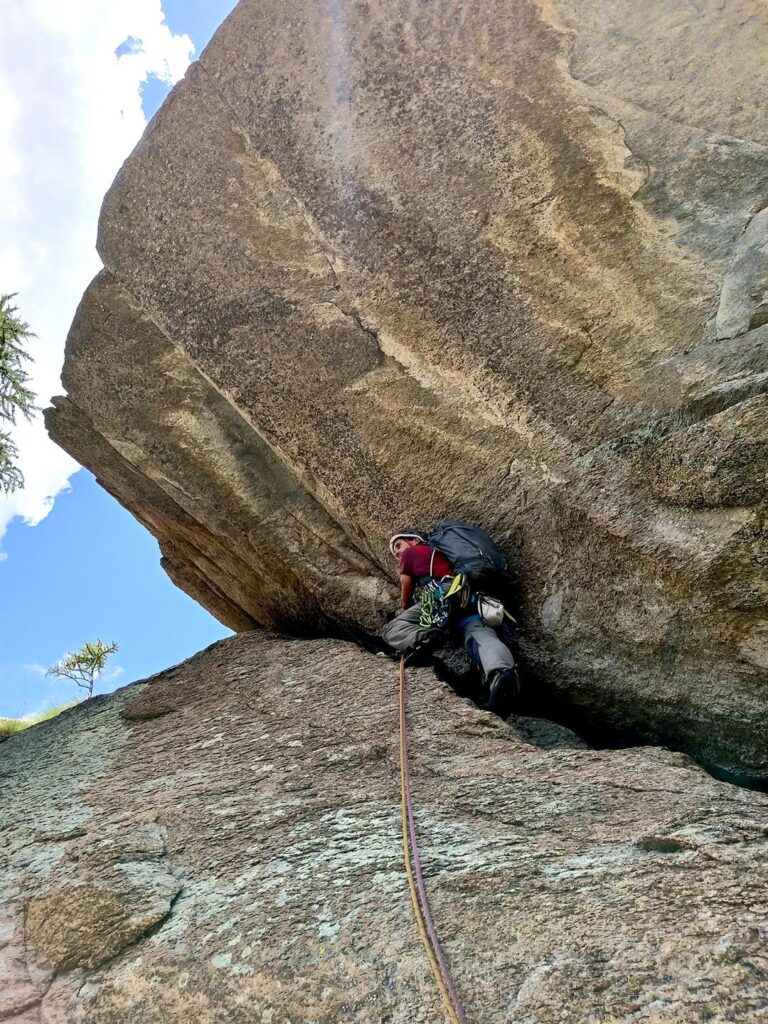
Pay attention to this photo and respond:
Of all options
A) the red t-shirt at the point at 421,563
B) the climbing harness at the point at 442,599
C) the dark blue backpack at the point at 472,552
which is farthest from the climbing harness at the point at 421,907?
the red t-shirt at the point at 421,563

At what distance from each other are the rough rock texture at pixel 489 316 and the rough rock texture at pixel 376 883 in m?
1.45

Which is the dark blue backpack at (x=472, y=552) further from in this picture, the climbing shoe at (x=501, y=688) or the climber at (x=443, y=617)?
the climbing shoe at (x=501, y=688)

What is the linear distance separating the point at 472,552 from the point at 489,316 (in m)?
2.21

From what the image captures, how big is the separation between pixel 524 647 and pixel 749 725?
1902mm

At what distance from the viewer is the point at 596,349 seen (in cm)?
636

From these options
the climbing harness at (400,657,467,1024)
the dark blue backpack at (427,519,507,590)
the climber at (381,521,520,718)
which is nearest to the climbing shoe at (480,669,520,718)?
the climber at (381,521,520,718)

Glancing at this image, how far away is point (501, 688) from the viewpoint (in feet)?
19.4

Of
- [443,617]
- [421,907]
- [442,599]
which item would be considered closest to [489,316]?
[442,599]

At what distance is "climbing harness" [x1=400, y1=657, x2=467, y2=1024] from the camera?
279 centimetres

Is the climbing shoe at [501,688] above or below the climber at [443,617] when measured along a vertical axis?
below

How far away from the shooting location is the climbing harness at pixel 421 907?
110 inches

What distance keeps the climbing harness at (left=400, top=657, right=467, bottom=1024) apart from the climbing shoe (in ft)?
4.47

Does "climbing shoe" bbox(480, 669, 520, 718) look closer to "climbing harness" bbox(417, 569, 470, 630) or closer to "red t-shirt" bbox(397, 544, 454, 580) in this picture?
"climbing harness" bbox(417, 569, 470, 630)

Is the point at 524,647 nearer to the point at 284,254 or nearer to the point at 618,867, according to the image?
the point at 618,867
